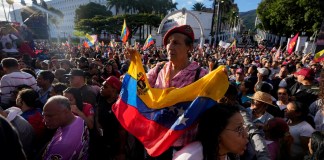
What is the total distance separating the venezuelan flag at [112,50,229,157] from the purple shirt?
0.44 metres

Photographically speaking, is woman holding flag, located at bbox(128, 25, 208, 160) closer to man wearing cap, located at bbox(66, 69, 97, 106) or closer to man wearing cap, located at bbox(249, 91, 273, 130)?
man wearing cap, located at bbox(249, 91, 273, 130)

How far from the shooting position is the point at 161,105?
2234mm

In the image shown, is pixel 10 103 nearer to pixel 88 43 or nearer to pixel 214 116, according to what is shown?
pixel 214 116

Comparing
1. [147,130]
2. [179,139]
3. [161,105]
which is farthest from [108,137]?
[179,139]

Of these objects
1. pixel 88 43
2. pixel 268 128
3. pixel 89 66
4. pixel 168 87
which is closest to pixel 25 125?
pixel 168 87

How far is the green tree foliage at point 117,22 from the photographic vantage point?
164ft

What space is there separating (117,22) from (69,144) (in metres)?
51.8

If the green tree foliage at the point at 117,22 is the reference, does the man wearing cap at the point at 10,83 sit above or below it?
below

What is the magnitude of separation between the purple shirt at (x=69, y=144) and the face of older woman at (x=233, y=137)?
1.48 m

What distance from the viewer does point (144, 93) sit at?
8.06 feet

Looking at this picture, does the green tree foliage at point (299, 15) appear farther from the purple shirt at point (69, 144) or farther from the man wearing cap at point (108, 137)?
the purple shirt at point (69, 144)

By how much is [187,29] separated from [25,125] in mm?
2082

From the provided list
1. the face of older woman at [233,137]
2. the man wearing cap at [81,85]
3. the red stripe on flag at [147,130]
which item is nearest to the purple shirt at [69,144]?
the red stripe on flag at [147,130]

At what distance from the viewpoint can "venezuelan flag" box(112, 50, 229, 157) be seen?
74.0 inches
